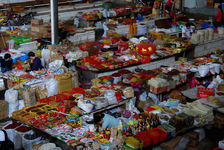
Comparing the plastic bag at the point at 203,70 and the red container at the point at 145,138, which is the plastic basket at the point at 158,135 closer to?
the red container at the point at 145,138

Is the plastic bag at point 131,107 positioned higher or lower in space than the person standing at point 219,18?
lower

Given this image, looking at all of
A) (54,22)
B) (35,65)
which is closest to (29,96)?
(35,65)

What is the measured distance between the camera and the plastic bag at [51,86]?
9.82 metres

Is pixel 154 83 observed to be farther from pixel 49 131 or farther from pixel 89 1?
pixel 89 1

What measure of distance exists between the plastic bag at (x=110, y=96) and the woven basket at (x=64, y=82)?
174cm

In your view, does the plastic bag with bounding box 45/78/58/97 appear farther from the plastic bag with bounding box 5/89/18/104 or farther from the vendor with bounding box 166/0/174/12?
the vendor with bounding box 166/0/174/12

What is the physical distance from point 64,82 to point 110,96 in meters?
1.98

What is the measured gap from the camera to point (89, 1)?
2203 centimetres

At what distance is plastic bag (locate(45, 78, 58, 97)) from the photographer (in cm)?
982

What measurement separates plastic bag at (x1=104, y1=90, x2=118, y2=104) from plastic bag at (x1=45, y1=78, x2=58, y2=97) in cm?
190

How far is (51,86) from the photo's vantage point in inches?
387

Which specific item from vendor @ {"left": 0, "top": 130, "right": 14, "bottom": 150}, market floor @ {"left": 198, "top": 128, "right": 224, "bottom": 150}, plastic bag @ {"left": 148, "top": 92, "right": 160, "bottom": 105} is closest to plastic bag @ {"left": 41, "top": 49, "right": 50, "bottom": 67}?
plastic bag @ {"left": 148, "top": 92, "right": 160, "bottom": 105}

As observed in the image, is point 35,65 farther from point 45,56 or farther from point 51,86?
point 51,86

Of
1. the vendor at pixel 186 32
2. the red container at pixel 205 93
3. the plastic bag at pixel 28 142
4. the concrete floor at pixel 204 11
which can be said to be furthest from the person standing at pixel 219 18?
the plastic bag at pixel 28 142
